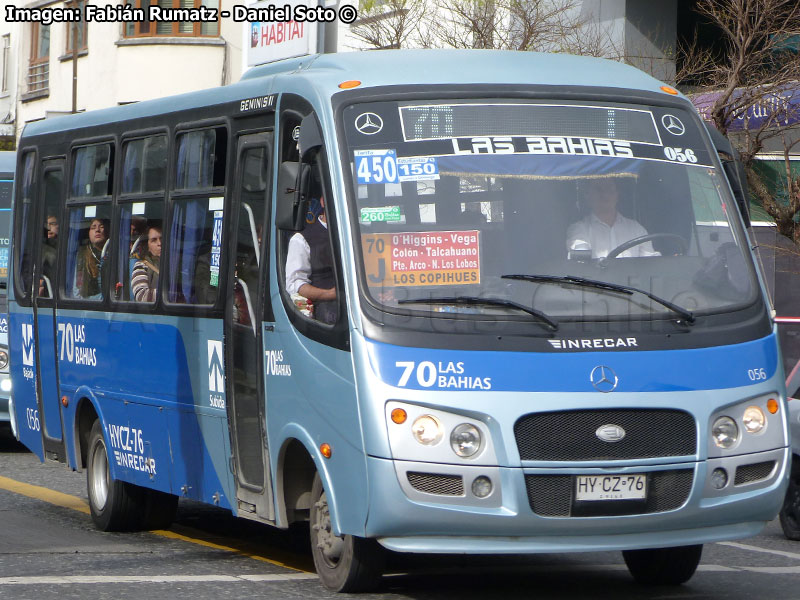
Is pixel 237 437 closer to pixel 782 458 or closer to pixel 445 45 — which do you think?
pixel 782 458

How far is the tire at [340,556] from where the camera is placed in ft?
23.9

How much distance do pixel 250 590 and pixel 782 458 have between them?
2717mm

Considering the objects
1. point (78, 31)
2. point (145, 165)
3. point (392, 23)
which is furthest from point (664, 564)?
point (78, 31)

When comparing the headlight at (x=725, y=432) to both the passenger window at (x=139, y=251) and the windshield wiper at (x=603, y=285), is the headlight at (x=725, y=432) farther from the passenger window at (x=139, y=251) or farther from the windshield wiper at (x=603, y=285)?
the passenger window at (x=139, y=251)

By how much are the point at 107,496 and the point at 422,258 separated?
4.01 m

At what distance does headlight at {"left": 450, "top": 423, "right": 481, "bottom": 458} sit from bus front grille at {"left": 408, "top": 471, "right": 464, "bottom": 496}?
117 mm

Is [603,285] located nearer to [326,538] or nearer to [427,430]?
[427,430]

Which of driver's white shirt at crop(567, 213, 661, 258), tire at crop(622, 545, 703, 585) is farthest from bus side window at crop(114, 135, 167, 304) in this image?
tire at crop(622, 545, 703, 585)

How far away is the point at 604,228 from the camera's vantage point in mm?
7266

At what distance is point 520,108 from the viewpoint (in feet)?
24.8

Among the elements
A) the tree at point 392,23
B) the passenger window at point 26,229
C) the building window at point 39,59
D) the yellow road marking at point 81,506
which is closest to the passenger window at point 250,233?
the yellow road marking at point 81,506

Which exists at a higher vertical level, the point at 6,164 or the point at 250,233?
the point at 6,164

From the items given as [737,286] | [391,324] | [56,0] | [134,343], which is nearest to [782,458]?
[737,286]

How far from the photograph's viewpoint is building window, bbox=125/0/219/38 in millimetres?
31562
